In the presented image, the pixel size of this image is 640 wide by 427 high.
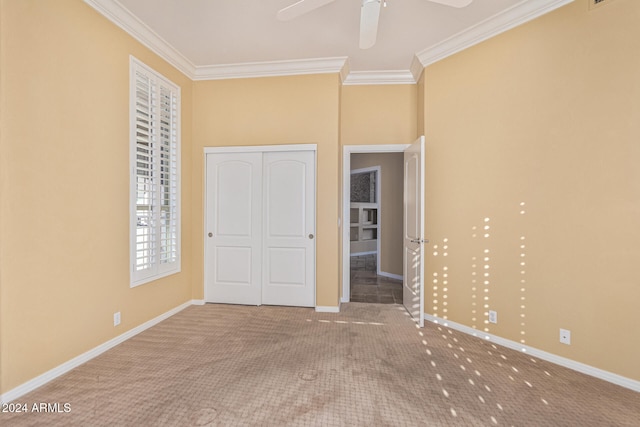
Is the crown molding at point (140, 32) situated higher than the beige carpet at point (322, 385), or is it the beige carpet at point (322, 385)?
the crown molding at point (140, 32)

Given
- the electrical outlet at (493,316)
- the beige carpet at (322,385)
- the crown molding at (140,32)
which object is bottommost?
the beige carpet at (322,385)

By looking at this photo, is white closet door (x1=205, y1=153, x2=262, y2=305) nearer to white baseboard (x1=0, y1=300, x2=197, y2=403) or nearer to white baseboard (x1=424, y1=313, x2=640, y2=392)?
white baseboard (x1=0, y1=300, x2=197, y2=403)

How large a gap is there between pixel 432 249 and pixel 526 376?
153cm

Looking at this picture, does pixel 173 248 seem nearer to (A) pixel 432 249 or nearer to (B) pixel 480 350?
(A) pixel 432 249

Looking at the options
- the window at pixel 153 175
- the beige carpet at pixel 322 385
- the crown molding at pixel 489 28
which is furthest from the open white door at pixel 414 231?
the window at pixel 153 175

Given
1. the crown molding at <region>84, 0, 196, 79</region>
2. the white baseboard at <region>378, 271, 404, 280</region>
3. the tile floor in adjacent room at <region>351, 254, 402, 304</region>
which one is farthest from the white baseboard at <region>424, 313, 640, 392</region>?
the crown molding at <region>84, 0, 196, 79</region>

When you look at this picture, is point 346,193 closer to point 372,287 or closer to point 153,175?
point 372,287

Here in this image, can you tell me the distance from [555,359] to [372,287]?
282 centimetres

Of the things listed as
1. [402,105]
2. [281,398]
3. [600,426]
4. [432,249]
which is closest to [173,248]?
[281,398]

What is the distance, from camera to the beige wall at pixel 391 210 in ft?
19.3

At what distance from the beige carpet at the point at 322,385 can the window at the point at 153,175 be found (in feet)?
2.66

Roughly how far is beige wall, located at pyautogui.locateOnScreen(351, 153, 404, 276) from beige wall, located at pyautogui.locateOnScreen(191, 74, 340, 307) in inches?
92.7

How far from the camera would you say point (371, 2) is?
2016mm

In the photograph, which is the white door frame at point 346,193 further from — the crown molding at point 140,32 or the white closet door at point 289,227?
the crown molding at point 140,32
